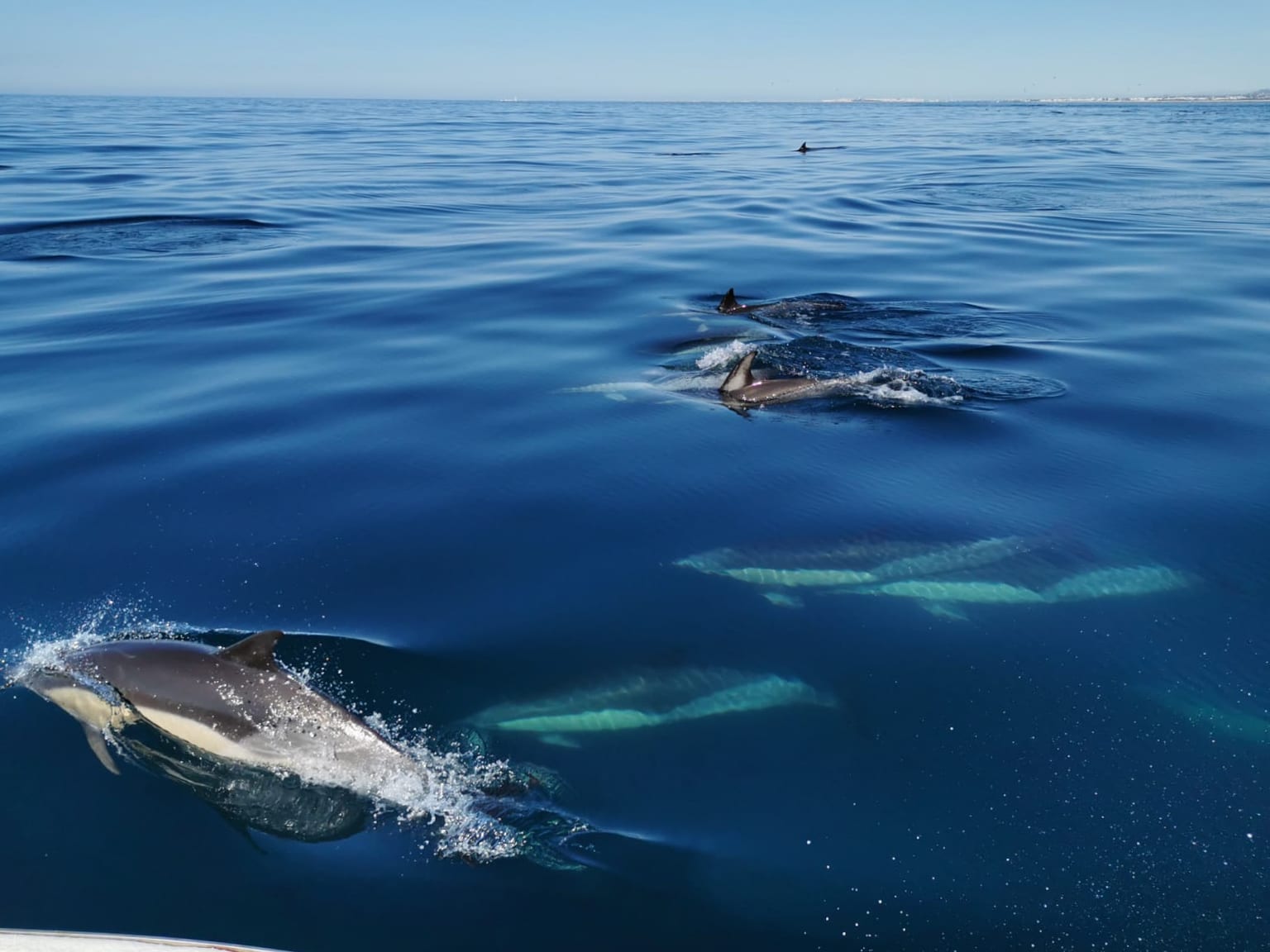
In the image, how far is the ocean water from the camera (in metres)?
5.23

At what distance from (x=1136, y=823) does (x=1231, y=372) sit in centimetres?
1046

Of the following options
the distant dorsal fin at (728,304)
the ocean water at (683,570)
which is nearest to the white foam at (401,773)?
the ocean water at (683,570)

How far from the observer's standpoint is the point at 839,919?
5.06 metres

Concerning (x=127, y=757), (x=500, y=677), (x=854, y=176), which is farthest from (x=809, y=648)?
(x=854, y=176)

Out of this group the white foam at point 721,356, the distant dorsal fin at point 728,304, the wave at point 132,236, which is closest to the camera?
the white foam at point 721,356

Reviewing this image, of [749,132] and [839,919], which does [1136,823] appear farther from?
[749,132]

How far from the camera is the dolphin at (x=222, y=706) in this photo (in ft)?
18.9

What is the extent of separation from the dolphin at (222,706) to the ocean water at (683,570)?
29 centimetres

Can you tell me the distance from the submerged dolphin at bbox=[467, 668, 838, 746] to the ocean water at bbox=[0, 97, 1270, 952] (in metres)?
0.08

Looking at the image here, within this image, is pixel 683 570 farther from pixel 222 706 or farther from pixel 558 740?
pixel 222 706

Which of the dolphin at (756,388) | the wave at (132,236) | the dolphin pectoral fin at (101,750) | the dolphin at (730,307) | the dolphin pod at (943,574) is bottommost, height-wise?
the dolphin pectoral fin at (101,750)

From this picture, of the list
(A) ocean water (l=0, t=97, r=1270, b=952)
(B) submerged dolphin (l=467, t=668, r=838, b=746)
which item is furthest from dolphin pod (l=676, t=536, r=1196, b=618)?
(B) submerged dolphin (l=467, t=668, r=838, b=746)

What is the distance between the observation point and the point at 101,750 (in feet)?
19.5

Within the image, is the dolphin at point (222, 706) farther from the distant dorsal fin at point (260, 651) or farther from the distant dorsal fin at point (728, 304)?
the distant dorsal fin at point (728, 304)
